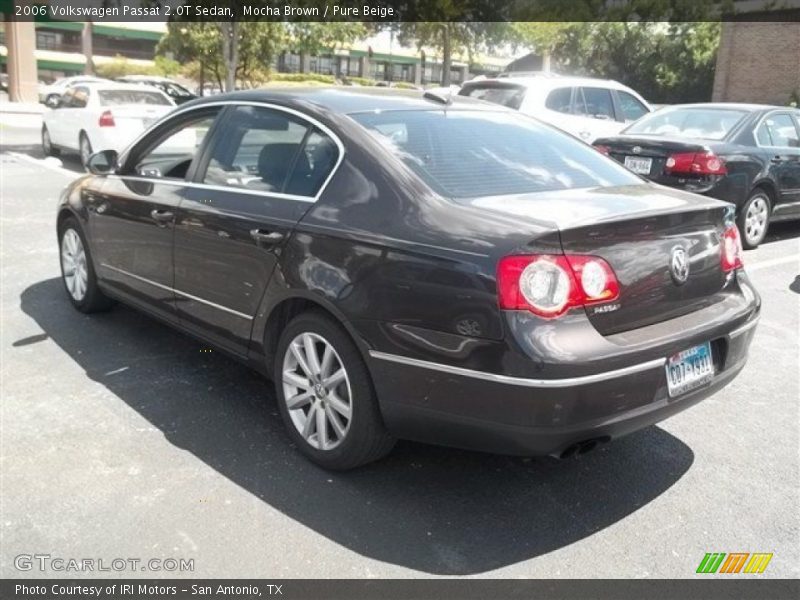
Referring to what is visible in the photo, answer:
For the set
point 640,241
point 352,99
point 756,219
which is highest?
point 352,99

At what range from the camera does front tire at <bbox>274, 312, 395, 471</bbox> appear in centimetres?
326

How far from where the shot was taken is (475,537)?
3033 mm

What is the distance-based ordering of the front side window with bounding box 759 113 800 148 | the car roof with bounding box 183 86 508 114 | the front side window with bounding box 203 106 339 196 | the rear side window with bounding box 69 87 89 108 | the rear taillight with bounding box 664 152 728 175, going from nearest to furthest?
the front side window with bounding box 203 106 339 196 < the car roof with bounding box 183 86 508 114 < the rear taillight with bounding box 664 152 728 175 < the front side window with bounding box 759 113 800 148 < the rear side window with bounding box 69 87 89 108

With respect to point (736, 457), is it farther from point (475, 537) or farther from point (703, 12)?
point (703, 12)

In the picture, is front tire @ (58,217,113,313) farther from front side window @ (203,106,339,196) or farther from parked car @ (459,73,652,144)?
parked car @ (459,73,652,144)

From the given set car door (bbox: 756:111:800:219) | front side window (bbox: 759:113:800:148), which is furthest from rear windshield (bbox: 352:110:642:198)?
front side window (bbox: 759:113:800:148)

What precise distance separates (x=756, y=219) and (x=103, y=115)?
10221 mm

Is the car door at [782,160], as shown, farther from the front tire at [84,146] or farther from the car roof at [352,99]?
the front tire at [84,146]

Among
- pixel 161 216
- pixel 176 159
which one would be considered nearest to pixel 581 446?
pixel 161 216

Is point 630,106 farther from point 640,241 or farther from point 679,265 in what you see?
point 640,241

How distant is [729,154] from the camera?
7.74m

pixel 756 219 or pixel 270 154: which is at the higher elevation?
pixel 270 154

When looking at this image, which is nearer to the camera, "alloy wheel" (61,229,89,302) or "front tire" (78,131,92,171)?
"alloy wheel" (61,229,89,302)

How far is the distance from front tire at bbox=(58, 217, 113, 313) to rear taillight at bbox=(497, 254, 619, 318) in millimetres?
3597
